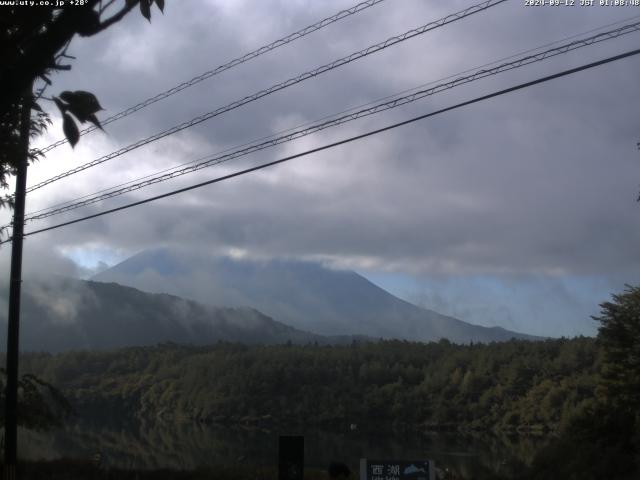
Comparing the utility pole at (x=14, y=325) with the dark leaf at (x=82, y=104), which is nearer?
the dark leaf at (x=82, y=104)

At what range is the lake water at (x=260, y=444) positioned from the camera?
5012 centimetres

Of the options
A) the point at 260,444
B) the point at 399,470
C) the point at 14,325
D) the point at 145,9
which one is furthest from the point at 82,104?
the point at 260,444

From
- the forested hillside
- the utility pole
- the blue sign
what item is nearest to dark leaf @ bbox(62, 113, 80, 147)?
the blue sign

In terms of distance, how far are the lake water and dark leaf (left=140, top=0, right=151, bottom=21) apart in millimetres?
40277

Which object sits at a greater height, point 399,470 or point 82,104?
point 82,104

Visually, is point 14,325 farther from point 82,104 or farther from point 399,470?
point 82,104

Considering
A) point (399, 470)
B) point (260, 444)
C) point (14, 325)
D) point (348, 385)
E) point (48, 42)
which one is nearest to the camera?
point (48, 42)

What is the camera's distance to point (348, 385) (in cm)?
9825

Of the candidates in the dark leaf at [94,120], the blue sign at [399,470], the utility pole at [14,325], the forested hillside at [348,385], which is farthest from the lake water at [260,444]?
the dark leaf at [94,120]

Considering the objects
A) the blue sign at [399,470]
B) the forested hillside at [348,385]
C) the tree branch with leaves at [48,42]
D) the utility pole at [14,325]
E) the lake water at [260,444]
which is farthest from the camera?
the forested hillside at [348,385]

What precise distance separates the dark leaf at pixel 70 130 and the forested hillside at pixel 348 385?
76810mm

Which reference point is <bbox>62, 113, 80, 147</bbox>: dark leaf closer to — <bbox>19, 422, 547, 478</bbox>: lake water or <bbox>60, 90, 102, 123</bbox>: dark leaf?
<bbox>60, 90, 102, 123</bbox>: dark leaf

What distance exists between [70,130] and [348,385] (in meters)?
95.9

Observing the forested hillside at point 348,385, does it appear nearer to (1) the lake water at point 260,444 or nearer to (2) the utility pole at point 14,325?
(1) the lake water at point 260,444
